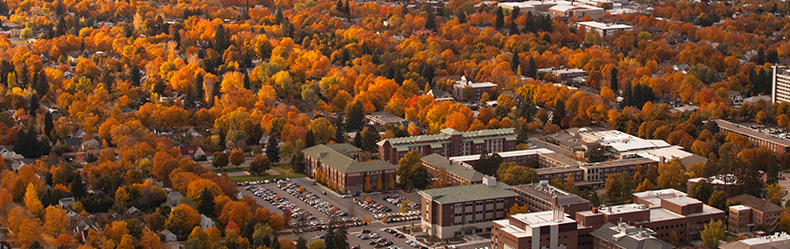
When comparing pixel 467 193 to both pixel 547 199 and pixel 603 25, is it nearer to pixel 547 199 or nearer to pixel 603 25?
pixel 547 199

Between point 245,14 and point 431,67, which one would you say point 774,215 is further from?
point 245,14

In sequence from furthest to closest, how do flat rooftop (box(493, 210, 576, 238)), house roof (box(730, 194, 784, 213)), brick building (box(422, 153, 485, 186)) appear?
→ brick building (box(422, 153, 485, 186))
house roof (box(730, 194, 784, 213))
flat rooftop (box(493, 210, 576, 238))

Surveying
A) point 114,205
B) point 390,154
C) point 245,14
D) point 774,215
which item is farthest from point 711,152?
point 245,14

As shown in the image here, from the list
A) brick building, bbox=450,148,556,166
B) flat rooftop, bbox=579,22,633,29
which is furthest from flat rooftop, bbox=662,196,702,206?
flat rooftop, bbox=579,22,633,29

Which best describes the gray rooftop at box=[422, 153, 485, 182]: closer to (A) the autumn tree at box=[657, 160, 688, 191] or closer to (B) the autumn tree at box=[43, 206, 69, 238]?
(A) the autumn tree at box=[657, 160, 688, 191]

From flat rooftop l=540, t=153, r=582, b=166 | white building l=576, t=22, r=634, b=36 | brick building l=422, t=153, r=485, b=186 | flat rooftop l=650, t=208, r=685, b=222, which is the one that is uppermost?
flat rooftop l=650, t=208, r=685, b=222

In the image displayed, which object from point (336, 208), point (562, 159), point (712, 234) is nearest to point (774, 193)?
point (712, 234)
